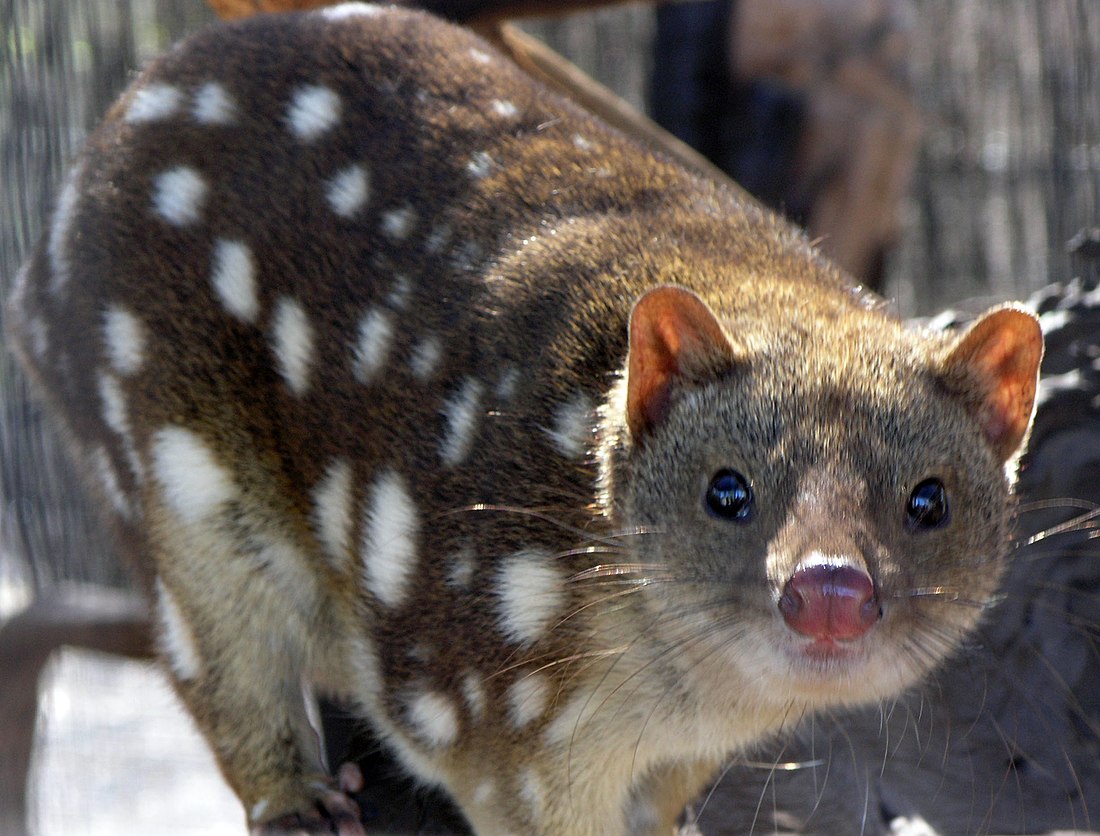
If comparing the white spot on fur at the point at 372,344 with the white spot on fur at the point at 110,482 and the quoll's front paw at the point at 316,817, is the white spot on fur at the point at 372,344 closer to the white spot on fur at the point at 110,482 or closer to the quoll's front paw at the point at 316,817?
the white spot on fur at the point at 110,482

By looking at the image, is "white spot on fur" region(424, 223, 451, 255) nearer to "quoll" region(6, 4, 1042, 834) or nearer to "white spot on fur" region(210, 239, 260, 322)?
"quoll" region(6, 4, 1042, 834)

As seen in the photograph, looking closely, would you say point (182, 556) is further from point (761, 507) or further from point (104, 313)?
point (761, 507)

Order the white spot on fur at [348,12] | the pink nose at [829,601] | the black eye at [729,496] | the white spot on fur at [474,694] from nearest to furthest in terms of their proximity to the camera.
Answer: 1. the pink nose at [829,601]
2. the black eye at [729,496]
3. the white spot on fur at [474,694]
4. the white spot on fur at [348,12]

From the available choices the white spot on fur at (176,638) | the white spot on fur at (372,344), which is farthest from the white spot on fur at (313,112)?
the white spot on fur at (176,638)

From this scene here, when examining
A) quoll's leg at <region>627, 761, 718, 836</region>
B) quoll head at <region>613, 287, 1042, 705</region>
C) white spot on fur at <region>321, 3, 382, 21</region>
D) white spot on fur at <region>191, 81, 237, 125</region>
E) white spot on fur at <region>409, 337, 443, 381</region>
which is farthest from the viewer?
white spot on fur at <region>321, 3, 382, 21</region>

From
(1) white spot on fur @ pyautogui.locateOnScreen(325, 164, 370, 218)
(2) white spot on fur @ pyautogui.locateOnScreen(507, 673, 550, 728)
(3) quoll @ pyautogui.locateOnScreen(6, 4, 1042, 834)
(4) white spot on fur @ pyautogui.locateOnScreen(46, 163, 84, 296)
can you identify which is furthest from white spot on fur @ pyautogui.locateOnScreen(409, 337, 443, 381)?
(4) white spot on fur @ pyautogui.locateOnScreen(46, 163, 84, 296)

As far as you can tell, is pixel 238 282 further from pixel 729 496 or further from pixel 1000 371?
pixel 1000 371
